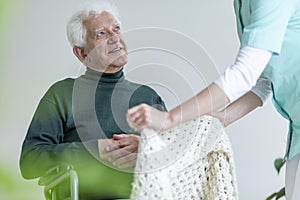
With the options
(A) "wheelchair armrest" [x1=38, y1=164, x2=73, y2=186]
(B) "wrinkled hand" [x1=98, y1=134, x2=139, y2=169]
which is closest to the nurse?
(B) "wrinkled hand" [x1=98, y1=134, x2=139, y2=169]

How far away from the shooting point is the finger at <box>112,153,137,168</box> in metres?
1.45

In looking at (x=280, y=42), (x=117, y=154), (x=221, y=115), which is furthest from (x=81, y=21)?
(x=280, y=42)

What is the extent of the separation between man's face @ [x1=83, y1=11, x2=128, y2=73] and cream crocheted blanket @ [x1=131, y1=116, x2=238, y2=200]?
0.81 m

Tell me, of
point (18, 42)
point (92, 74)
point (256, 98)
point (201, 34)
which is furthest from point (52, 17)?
point (256, 98)

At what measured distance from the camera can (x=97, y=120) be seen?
1.77 metres

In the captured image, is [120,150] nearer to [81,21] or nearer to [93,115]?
[93,115]

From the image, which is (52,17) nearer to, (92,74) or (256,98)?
(92,74)

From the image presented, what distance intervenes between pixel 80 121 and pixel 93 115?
55mm

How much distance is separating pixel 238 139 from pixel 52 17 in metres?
0.99

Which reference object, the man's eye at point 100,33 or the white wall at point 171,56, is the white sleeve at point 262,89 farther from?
the white wall at point 171,56

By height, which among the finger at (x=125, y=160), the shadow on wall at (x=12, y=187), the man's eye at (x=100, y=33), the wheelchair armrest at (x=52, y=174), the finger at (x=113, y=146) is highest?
the shadow on wall at (x=12, y=187)

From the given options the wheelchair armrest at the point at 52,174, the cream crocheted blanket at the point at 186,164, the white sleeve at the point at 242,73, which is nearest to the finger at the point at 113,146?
the wheelchair armrest at the point at 52,174

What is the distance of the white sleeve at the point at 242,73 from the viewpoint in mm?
830

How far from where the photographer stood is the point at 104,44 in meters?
1.89
